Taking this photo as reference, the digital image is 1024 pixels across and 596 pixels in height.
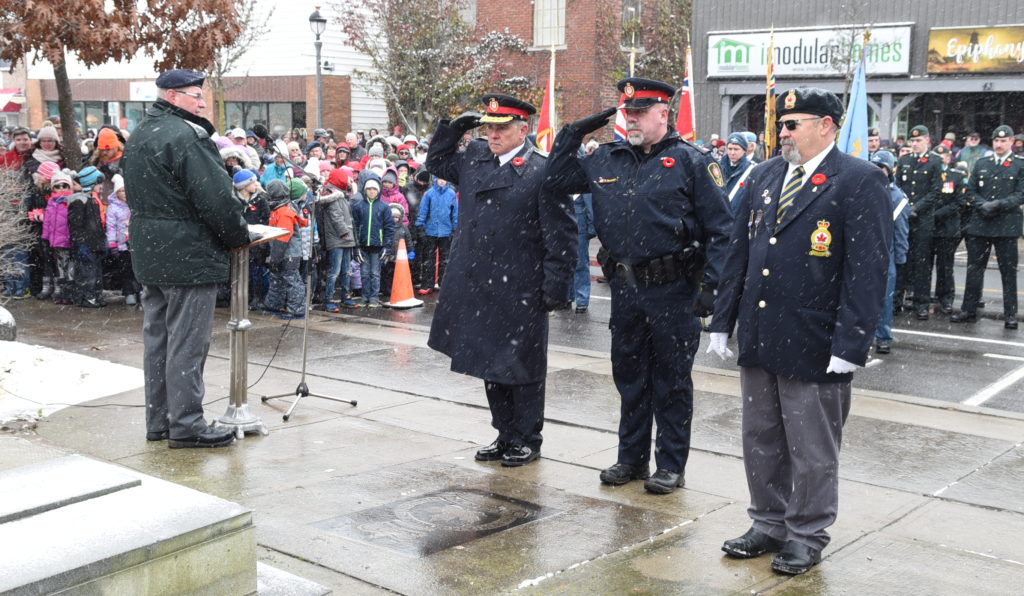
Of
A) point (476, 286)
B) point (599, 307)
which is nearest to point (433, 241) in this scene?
point (599, 307)

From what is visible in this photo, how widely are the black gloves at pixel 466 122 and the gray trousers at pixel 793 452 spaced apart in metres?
2.41

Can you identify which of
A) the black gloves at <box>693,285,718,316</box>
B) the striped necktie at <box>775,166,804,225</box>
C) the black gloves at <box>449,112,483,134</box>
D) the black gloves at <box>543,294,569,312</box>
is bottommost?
the black gloves at <box>543,294,569,312</box>

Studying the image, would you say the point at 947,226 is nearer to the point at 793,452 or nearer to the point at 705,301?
the point at 705,301

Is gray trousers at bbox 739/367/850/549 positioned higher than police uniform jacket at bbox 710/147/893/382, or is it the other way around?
police uniform jacket at bbox 710/147/893/382

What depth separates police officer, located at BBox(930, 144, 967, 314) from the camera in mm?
12484

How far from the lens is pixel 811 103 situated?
4.52 m

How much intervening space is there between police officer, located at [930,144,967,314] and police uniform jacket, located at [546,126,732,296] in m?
8.03

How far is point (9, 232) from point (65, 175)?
82.4 inches

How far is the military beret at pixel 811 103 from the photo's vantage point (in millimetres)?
4516

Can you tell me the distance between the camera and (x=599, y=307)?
520 inches

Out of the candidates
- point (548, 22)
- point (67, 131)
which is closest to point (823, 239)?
point (67, 131)

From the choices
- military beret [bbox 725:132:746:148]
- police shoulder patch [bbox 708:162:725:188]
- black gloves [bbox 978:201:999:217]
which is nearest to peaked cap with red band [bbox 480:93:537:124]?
police shoulder patch [bbox 708:162:725:188]

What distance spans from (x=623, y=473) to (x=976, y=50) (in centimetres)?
2234

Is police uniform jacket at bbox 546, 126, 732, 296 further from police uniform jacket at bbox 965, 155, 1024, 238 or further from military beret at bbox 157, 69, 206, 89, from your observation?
police uniform jacket at bbox 965, 155, 1024, 238
